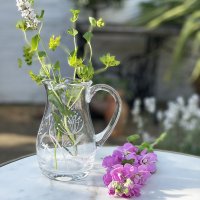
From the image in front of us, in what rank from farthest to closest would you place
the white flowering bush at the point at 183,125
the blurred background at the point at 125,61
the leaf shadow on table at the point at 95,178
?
1. the blurred background at the point at 125,61
2. the white flowering bush at the point at 183,125
3. the leaf shadow on table at the point at 95,178

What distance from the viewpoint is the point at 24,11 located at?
1.17 m

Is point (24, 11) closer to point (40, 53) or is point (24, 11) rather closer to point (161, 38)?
point (40, 53)

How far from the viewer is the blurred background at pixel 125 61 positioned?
3.98 m

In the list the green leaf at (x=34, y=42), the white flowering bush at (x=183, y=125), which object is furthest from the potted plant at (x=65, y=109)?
the white flowering bush at (x=183, y=125)

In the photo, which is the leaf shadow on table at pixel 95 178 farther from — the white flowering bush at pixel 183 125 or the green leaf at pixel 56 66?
the white flowering bush at pixel 183 125

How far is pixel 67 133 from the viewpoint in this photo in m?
1.24

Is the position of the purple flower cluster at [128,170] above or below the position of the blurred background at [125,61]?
below

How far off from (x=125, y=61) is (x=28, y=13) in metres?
3.33

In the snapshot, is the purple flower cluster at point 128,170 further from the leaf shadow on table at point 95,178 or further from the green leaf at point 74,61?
the green leaf at point 74,61

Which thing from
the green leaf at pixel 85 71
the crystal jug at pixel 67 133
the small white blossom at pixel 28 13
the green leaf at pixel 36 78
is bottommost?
the crystal jug at pixel 67 133

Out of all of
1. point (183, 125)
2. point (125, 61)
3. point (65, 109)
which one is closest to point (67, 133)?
point (65, 109)

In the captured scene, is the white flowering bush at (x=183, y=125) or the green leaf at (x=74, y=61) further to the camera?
the white flowering bush at (x=183, y=125)

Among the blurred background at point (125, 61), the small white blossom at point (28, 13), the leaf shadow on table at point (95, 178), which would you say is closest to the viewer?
the small white blossom at point (28, 13)

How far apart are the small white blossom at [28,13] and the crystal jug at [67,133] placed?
131 mm
